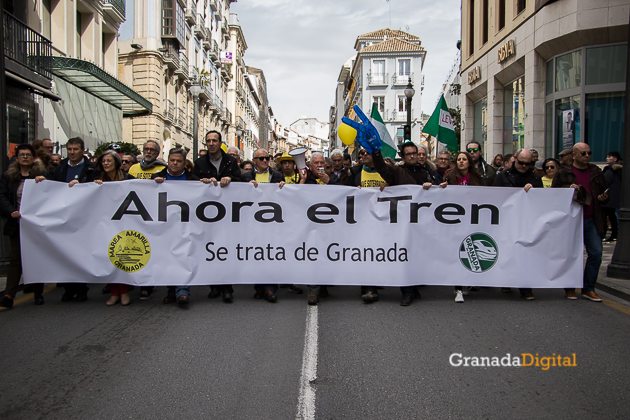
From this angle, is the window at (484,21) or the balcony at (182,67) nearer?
the window at (484,21)

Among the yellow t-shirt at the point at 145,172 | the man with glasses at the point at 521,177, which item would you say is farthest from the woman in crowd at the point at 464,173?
the yellow t-shirt at the point at 145,172

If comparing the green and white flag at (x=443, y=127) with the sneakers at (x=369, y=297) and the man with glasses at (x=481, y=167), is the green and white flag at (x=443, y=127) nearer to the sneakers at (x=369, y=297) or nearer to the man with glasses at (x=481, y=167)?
the man with glasses at (x=481, y=167)

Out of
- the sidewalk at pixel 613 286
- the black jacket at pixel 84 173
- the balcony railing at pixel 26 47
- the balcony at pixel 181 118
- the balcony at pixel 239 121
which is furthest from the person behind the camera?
the balcony at pixel 239 121

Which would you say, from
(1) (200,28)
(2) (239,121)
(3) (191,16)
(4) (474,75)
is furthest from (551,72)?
(2) (239,121)

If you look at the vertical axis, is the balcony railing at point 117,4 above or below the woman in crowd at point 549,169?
above

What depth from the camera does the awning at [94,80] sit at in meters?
15.9

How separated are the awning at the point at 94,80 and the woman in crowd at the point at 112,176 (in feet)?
35.2

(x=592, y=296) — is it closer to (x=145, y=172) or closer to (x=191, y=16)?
→ (x=145, y=172)

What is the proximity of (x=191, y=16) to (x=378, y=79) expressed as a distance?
2880 centimetres

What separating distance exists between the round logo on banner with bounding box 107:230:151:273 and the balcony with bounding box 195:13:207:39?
38148 millimetres

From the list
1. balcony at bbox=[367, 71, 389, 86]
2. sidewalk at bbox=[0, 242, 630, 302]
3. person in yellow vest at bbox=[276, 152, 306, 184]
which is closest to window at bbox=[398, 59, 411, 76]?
balcony at bbox=[367, 71, 389, 86]

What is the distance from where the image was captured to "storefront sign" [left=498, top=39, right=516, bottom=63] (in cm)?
1908

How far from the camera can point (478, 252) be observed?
6676 millimetres

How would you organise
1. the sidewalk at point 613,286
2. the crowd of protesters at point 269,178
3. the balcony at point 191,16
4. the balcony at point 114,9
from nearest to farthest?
1. the crowd of protesters at point 269,178
2. the sidewalk at point 613,286
3. the balcony at point 114,9
4. the balcony at point 191,16
